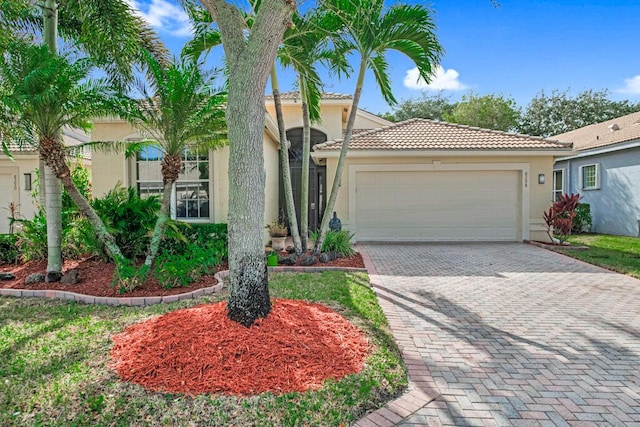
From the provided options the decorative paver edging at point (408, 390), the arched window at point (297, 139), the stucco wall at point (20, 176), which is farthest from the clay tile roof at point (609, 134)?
the stucco wall at point (20, 176)

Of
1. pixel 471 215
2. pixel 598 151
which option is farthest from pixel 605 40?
pixel 471 215

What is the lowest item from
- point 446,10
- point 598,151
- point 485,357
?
point 485,357

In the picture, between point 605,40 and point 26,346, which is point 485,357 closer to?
point 26,346

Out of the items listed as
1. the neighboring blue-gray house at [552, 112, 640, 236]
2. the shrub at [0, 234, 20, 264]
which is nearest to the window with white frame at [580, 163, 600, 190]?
the neighboring blue-gray house at [552, 112, 640, 236]

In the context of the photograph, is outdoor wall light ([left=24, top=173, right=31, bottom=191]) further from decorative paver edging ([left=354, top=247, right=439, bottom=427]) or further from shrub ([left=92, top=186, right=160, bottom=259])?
decorative paver edging ([left=354, top=247, right=439, bottom=427])

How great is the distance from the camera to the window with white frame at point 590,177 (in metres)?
16.1

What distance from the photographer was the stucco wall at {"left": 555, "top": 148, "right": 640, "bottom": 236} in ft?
47.0

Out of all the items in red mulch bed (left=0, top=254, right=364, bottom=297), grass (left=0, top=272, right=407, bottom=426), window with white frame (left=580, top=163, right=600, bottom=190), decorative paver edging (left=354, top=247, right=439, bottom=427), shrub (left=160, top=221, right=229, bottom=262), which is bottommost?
decorative paver edging (left=354, top=247, right=439, bottom=427)

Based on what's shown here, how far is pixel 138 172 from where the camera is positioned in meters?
10.5

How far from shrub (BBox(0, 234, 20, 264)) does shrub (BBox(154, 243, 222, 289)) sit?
4.14 metres

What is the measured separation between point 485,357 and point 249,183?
3.17 metres

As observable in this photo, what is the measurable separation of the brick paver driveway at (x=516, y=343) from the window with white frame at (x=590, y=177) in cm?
987

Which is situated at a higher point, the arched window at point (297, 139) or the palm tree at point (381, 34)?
the palm tree at point (381, 34)

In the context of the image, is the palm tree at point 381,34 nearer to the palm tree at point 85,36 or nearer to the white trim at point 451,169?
the white trim at point 451,169
